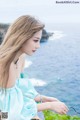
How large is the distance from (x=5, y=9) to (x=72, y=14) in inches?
17.9

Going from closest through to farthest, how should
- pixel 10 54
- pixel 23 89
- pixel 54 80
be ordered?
pixel 10 54 → pixel 23 89 → pixel 54 80

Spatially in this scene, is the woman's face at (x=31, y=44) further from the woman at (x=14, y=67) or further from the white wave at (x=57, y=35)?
the white wave at (x=57, y=35)

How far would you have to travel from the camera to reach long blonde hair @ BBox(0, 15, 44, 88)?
949 mm

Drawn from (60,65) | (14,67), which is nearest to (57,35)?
(60,65)

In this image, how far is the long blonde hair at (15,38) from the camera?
37.4 inches

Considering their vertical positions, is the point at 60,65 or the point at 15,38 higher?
the point at 15,38

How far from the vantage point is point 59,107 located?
0.95m

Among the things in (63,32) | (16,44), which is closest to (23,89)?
(16,44)

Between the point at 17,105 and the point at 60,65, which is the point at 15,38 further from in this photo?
the point at 60,65

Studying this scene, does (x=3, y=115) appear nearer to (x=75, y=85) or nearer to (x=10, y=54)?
(x=10, y=54)

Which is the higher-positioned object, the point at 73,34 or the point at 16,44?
the point at 16,44

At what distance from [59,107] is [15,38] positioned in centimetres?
21

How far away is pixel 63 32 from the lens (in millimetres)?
2727

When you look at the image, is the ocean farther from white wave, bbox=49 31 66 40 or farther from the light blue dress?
the light blue dress
